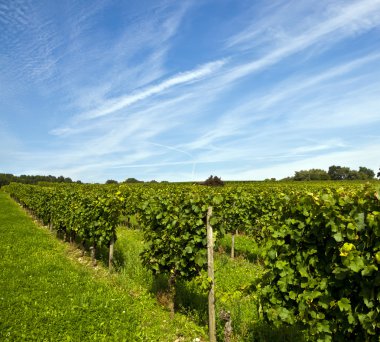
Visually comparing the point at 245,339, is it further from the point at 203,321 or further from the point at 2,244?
the point at 2,244

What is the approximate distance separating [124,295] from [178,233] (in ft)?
7.84

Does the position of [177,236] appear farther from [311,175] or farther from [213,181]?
[311,175]

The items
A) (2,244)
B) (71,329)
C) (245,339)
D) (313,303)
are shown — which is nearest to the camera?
(313,303)

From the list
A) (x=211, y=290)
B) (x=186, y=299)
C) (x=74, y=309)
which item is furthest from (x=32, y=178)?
(x=211, y=290)

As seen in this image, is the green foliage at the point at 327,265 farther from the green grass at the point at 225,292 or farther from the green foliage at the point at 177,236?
the green foliage at the point at 177,236

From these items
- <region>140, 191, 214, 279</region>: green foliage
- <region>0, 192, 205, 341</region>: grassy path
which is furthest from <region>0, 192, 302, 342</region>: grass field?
<region>140, 191, 214, 279</region>: green foliage

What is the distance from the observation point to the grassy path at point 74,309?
281 inches

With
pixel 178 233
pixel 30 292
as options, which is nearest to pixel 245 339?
pixel 178 233

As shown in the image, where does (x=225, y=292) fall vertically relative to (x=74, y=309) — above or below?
above

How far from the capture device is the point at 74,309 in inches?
321

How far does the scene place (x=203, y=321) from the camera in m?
7.98

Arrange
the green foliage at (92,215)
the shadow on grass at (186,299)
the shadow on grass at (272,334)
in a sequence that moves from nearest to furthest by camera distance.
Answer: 1. the shadow on grass at (272,334)
2. the shadow on grass at (186,299)
3. the green foliage at (92,215)

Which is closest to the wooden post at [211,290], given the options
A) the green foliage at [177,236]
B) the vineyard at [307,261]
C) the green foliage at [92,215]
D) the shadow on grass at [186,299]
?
the vineyard at [307,261]

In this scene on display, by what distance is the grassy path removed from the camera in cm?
713
